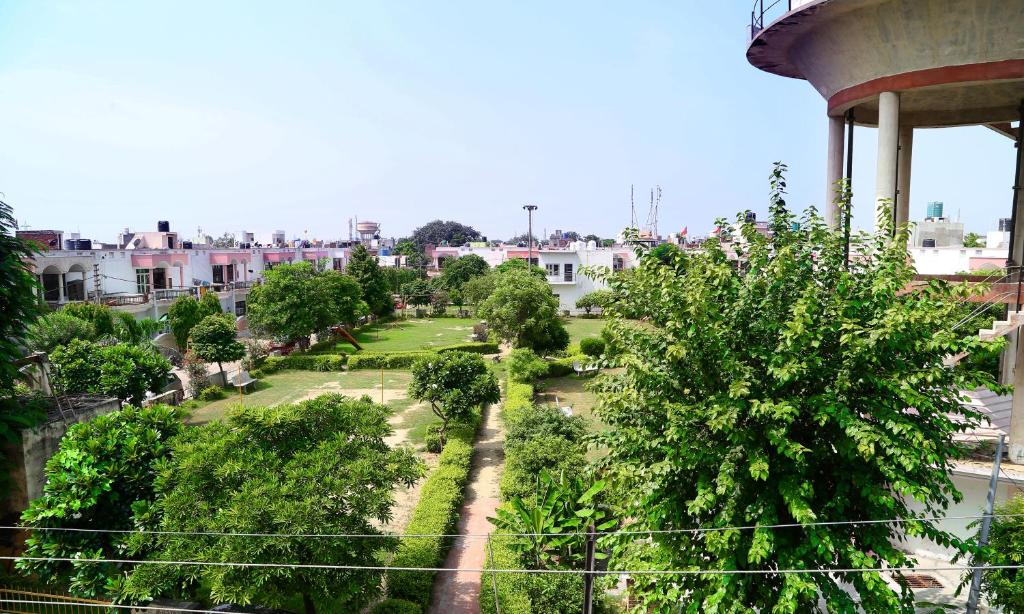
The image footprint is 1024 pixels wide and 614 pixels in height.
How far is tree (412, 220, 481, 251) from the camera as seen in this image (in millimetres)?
140625

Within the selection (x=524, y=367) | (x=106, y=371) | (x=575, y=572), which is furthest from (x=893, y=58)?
(x=106, y=371)

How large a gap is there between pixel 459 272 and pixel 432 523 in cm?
4771

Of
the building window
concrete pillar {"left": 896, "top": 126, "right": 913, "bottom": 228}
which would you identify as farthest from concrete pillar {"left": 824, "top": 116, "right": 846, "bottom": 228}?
the building window

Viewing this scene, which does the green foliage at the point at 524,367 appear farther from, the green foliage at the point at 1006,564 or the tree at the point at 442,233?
the tree at the point at 442,233

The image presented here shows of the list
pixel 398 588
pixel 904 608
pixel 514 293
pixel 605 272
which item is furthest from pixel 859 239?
pixel 514 293

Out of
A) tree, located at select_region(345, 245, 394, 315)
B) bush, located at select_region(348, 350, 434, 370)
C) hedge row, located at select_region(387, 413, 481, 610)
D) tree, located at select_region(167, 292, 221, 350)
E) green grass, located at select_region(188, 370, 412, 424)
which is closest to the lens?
hedge row, located at select_region(387, 413, 481, 610)

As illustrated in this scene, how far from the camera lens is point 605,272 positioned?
25.3 ft

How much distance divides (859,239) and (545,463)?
850cm

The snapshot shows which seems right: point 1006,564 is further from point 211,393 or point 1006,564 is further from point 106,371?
point 211,393

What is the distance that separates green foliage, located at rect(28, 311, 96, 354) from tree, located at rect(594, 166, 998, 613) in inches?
807

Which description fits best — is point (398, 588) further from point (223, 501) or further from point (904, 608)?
point (904, 608)

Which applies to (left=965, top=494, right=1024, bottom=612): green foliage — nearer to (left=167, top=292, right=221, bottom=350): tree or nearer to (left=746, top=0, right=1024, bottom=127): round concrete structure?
(left=746, top=0, right=1024, bottom=127): round concrete structure

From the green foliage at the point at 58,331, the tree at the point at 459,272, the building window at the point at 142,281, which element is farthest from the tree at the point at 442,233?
the green foliage at the point at 58,331

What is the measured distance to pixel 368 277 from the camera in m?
47.7
